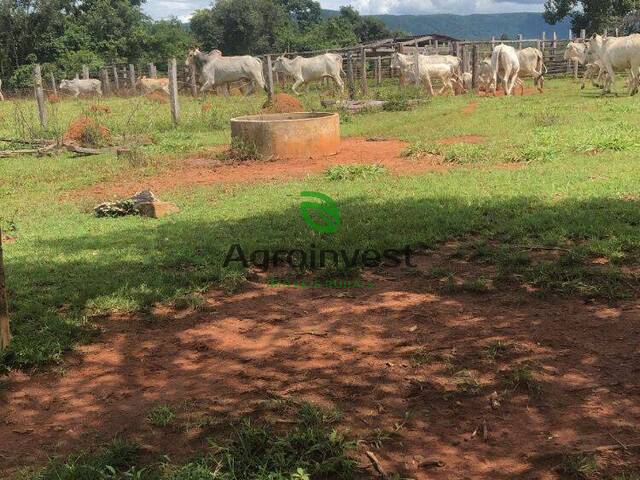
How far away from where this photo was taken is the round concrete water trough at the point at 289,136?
36.7 ft

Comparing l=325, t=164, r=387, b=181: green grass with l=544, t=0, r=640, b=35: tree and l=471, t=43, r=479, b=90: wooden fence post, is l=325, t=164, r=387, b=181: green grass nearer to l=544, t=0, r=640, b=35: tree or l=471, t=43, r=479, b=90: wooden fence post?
l=471, t=43, r=479, b=90: wooden fence post

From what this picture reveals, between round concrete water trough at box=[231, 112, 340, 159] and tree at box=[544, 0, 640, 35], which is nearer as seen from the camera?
round concrete water trough at box=[231, 112, 340, 159]

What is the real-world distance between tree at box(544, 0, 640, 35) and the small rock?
145 ft

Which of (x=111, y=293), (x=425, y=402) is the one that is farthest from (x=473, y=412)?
(x=111, y=293)

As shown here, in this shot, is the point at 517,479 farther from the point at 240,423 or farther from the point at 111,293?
the point at 111,293

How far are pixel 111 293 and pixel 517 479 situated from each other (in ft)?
11.6

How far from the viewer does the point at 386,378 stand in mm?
3689

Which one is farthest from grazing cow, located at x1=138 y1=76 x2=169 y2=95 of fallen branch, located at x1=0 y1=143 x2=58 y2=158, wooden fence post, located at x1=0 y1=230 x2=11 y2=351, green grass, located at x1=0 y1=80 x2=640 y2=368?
wooden fence post, located at x1=0 y1=230 x2=11 y2=351

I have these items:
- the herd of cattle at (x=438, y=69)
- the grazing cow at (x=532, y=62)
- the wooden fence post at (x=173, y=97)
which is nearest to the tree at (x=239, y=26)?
the herd of cattle at (x=438, y=69)

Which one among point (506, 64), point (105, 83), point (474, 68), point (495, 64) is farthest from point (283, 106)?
point (105, 83)

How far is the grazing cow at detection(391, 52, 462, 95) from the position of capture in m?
24.0

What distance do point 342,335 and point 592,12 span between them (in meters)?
50.4

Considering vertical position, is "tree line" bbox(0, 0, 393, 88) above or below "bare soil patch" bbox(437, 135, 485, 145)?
above

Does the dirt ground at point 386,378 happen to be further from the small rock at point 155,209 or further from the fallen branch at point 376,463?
the small rock at point 155,209
